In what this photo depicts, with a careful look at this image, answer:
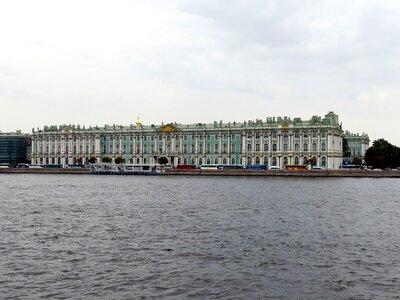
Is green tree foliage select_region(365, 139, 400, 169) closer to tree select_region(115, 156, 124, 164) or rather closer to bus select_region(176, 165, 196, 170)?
bus select_region(176, 165, 196, 170)

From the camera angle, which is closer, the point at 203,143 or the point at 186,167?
the point at 186,167

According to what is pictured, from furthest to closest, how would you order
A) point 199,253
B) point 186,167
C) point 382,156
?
point 186,167
point 382,156
point 199,253

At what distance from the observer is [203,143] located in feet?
321

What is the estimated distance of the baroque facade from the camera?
89938 millimetres

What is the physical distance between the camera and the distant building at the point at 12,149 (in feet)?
417

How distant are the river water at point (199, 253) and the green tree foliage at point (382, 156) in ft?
207

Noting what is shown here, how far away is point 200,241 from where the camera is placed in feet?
66.3

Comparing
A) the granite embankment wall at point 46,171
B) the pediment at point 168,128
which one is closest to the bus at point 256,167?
the pediment at point 168,128

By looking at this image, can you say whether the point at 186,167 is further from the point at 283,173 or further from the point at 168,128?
the point at 283,173

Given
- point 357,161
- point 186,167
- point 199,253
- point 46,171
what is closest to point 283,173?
point 186,167

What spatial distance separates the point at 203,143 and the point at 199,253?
79.9 metres

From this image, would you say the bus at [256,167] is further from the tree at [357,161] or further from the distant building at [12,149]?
the distant building at [12,149]

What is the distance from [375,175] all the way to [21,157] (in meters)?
81.1

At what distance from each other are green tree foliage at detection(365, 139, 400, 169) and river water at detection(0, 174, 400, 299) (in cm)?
6324
